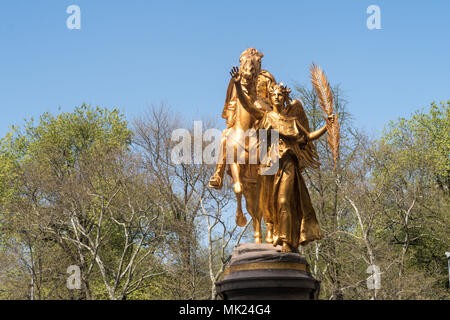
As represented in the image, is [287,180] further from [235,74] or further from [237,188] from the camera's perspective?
[235,74]

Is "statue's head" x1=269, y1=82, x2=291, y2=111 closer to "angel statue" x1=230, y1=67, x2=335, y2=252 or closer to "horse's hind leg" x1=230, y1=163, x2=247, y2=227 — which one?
"angel statue" x1=230, y1=67, x2=335, y2=252

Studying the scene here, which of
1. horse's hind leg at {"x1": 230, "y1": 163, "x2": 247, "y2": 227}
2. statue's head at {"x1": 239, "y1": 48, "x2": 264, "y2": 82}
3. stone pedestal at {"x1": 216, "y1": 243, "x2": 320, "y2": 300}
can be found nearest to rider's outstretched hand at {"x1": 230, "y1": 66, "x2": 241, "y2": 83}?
statue's head at {"x1": 239, "y1": 48, "x2": 264, "y2": 82}

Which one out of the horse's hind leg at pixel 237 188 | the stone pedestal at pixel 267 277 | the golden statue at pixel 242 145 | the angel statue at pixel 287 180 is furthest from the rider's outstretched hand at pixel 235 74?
the stone pedestal at pixel 267 277

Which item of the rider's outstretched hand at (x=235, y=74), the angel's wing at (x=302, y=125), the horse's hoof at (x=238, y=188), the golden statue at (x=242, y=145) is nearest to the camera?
the rider's outstretched hand at (x=235, y=74)

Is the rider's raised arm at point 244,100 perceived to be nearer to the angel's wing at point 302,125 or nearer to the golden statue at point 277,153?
the golden statue at point 277,153

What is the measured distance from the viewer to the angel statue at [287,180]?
10.7 meters

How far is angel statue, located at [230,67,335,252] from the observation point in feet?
35.0

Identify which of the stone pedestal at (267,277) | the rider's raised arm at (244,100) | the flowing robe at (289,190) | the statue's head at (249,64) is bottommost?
the stone pedestal at (267,277)

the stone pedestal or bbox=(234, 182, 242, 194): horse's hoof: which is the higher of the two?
bbox=(234, 182, 242, 194): horse's hoof

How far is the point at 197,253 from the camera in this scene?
2812cm
